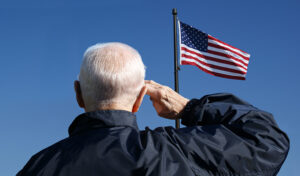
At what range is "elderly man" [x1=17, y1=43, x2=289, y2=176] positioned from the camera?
2205 millimetres

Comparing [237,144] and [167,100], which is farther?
[167,100]

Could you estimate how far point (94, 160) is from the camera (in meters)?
2.21

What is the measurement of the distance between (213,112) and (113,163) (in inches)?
35.2

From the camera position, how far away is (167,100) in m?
3.04

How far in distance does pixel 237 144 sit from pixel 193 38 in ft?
30.2

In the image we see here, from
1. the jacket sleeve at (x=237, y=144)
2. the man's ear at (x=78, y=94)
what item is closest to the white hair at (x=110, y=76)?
the man's ear at (x=78, y=94)

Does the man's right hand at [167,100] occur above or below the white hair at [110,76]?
below

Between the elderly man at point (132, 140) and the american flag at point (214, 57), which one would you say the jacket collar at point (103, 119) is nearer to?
the elderly man at point (132, 140)

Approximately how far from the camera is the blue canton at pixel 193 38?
11039 mm

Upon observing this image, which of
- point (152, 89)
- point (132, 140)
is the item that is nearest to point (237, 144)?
point (132, 140)

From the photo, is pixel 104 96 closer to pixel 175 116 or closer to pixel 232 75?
pixel 175 116

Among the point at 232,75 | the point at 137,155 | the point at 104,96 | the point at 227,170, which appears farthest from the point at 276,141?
the point at 232,75

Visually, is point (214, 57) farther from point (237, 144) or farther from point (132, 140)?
point (132, 140)

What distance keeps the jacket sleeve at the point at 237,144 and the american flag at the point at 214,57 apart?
8.01 meters
